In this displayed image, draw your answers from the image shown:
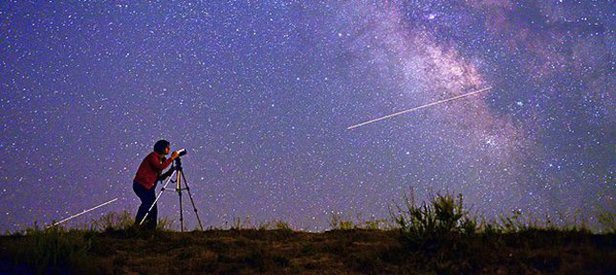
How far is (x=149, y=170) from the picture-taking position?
1084 cm

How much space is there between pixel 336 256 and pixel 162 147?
16.6ft

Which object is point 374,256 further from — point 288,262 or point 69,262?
point 69,262

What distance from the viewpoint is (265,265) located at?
7.56 m

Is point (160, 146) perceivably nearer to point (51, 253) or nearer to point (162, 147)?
point (162, 147)

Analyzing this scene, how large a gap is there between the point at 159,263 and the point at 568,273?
19.0 ft

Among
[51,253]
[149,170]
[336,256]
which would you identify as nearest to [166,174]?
[149,170]

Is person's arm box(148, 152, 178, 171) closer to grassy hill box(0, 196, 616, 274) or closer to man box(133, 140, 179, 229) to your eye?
man box(133, 140, 179, 229)

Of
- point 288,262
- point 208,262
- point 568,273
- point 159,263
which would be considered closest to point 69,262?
point 159,263

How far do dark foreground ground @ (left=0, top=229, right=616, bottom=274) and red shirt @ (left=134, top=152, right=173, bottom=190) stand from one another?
1.78m

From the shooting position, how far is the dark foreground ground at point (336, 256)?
6707mm

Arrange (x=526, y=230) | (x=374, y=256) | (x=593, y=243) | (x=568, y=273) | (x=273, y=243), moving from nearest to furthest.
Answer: (x=568, y=273)
(x=593, y=243)
(x=374, y=256)
(x=526, y=230)
(x=273, y=243)

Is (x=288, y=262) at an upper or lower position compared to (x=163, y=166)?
lower

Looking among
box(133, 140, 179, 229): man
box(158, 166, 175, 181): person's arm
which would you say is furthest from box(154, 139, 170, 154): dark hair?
box(158, 166, 175, 181): person's arm

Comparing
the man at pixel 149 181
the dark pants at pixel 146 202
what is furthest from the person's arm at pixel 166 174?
the dark pants at pixel 146 202
